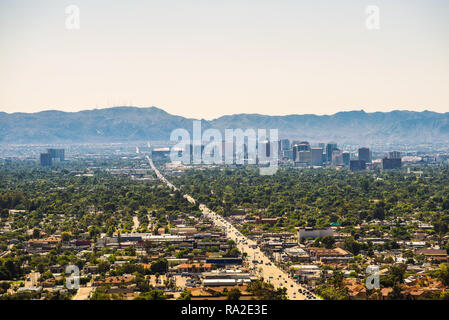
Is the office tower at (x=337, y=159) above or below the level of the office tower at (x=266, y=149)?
below

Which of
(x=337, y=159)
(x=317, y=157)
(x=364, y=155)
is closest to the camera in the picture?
(x=364, y=155)

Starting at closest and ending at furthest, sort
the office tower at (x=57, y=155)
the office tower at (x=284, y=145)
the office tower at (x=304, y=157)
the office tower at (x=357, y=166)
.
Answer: the office tower at (x=357, y=166), the office tower at (x=304, y=157), the office tower at (x=57, y=155), the office tower at (x=284, y=145)

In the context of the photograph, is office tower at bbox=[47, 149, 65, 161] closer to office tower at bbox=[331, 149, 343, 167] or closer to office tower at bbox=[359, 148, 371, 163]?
office tower at bbox=[331, 149, 343, 167]

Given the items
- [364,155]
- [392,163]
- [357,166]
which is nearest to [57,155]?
[364,155]

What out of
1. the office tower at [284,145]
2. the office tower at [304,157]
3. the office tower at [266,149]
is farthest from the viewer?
the office tower at [284,145]

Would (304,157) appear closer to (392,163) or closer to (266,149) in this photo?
(266,149)

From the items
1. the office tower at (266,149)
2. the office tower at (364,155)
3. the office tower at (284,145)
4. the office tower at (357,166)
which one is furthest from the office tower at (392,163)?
the office tower at (284,145)

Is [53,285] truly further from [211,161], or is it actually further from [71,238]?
[211,161]

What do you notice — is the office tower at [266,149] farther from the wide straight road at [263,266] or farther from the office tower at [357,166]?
the wide straight road at [263,266]

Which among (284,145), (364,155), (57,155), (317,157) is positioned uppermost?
(284,145)
